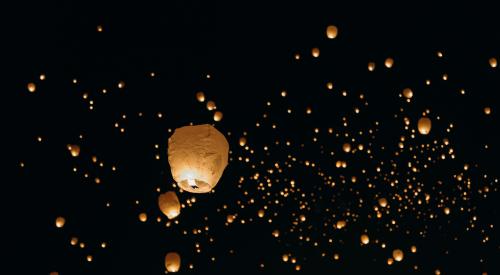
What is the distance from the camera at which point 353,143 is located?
376 centimetres

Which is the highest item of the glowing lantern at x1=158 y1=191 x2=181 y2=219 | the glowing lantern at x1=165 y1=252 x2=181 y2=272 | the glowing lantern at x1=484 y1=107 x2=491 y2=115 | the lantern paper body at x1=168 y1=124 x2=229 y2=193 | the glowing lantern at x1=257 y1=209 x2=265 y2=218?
the glowing lantern at x1=484 y1=107 x2=491 y2=115

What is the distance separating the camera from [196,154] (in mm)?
2346

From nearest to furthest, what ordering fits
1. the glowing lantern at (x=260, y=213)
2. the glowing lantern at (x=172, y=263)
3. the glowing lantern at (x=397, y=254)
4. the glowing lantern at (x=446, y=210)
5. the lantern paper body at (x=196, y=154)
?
the lantern paper body at (x=196, y=154) < the glowing lantern at (x=172, y=263) < the glowing lantern at (x=397, y=254) < the glowing lantern at (x=446, y=210) < the glowing lantern at (x=260, y=213)

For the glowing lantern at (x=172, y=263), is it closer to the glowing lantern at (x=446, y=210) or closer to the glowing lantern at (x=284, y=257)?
the glowing lantern at (x=284, y=257)

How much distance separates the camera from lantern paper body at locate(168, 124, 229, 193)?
92.4 inches

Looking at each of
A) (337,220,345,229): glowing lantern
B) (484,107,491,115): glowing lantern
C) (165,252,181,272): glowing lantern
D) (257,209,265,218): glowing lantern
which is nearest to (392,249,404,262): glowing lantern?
(337,220,345,229): glowing lantern

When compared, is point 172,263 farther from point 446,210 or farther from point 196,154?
point 446,210

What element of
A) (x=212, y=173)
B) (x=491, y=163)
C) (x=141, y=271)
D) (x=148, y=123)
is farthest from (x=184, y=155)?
(x=491, y=163)

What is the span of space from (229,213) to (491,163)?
181 centimetres

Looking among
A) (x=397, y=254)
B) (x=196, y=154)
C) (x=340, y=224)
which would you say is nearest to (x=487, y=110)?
(x=397, y=254)

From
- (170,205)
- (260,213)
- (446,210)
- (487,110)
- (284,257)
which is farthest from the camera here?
(284,257)

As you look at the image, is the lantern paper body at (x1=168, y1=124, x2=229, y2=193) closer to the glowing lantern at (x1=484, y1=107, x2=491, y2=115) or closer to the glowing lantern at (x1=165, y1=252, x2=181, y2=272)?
the glowing lantern at (x1=165, y1=252, x2=181, y2=272)

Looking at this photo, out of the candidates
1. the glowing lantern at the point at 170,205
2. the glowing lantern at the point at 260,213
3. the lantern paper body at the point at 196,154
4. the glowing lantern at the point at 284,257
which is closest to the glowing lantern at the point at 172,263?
the glowing lantern at the point at 170,205

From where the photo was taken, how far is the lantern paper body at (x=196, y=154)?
2.35 m
